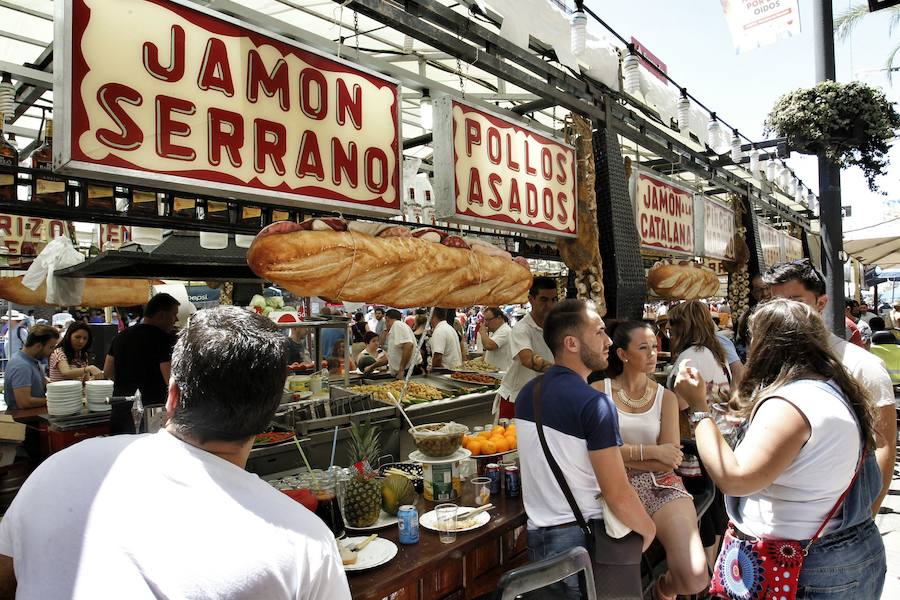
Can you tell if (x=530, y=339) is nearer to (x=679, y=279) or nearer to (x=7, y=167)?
(x=679, y=279)

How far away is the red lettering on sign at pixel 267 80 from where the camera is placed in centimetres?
266

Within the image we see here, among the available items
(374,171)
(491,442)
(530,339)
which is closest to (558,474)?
(491,442)

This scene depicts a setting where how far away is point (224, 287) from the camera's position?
870cm

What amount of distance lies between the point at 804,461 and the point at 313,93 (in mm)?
2772

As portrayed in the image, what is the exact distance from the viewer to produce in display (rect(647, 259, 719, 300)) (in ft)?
19.9

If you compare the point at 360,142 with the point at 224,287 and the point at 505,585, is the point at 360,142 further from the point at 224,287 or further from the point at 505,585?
the point at 224,287

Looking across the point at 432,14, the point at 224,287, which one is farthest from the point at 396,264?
the point at 224,287

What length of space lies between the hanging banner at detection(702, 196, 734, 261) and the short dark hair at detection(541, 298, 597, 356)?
5164 mm

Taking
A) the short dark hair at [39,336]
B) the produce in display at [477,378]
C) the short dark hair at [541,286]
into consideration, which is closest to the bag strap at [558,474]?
the short dark hair at [541,286]

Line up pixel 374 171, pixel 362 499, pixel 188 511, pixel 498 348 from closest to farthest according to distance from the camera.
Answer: pixel 188 511, pixel 362 499, pixel 374 171, pixel 498 348

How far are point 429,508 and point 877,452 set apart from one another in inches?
86.7

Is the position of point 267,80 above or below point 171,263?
above

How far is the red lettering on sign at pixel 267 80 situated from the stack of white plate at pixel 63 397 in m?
4.35

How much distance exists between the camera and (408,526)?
2688mm
